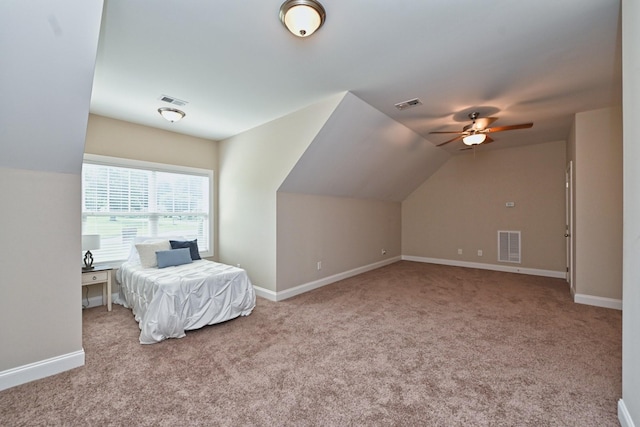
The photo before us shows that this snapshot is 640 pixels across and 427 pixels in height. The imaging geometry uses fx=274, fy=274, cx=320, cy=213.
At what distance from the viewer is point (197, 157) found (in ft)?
16.0

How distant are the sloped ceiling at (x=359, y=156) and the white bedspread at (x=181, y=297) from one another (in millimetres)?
1531

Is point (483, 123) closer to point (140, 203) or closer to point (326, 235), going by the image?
point (326, 235)

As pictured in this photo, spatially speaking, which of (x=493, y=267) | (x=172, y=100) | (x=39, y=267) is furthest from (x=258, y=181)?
(x=493, y=267)

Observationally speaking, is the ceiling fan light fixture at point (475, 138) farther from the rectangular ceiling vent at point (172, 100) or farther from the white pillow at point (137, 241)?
the white pillow at point (137, 241)

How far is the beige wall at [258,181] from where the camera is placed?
12.1 ft

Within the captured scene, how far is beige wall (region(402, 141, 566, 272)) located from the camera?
5.37 metres

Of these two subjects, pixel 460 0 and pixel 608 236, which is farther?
pixel 608 236

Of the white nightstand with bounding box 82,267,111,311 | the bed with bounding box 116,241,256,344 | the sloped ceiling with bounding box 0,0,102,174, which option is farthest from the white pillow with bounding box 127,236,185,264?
the sloped ceiling with bounding box 0,0,102,174

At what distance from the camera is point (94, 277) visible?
3.40 meters

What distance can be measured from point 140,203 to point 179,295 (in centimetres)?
211

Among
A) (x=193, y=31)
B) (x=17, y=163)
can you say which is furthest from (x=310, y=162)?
(x=17, y=163)

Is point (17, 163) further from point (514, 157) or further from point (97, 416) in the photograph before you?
point (514, 157)

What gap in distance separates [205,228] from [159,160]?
1.37 metres

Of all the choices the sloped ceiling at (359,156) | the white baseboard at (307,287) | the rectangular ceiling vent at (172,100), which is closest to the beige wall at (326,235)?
the white baseboard at (307,287)
